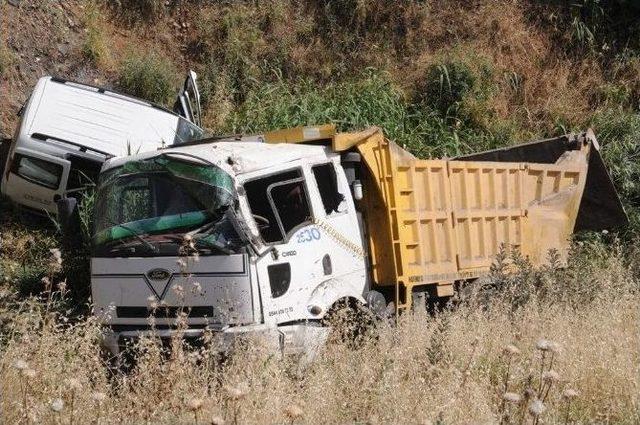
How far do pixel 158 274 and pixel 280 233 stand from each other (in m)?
1.19

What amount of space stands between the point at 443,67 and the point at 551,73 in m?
2.66

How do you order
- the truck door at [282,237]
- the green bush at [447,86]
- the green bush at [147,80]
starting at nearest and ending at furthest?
the truck door at [282,237] < the green bush at [147,80] < the green bush at [447,86]

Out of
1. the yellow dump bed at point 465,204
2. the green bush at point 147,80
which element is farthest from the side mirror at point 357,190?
the green bush at point 147,80

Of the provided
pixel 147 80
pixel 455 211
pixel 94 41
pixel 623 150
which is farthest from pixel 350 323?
pixel 94 41

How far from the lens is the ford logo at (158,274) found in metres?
8.31

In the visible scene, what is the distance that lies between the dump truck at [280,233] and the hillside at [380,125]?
714 mm

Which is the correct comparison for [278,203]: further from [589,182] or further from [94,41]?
[94,41]

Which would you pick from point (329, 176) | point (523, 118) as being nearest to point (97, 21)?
point (523, 118)

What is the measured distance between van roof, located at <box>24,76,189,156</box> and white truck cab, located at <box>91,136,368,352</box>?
3576 millimetres

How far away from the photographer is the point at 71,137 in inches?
499

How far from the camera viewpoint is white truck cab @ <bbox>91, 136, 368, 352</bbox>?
27.0 ft

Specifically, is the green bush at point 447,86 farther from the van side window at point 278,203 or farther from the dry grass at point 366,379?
the dry grass at point 366,379

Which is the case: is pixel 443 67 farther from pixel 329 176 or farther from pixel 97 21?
pixel 329 176

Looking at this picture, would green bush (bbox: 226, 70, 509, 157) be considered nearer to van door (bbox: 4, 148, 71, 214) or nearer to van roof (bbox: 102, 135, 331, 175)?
van door (bbox: 4, 148, 71, 214)
